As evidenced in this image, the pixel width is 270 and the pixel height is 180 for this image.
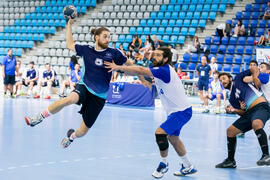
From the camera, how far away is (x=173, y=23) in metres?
23.5

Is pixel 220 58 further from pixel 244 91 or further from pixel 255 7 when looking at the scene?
pixel 244 91

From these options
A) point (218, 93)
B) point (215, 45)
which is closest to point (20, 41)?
point (215, 45)

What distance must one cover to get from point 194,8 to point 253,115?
18.5 meters

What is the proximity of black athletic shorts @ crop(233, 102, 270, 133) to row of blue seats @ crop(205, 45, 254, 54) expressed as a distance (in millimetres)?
13931

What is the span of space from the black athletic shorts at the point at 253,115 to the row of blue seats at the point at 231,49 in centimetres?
1393

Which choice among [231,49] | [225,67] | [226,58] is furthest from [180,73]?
[231,49]

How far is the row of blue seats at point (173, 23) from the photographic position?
2265 cm

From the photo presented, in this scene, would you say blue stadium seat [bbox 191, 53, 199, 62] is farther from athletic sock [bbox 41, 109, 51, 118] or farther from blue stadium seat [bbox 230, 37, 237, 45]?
athletic sock [bbox 41, 109, 51, 118]

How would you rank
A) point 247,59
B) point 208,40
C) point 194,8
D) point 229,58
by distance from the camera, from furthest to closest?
point 194,8
point 208,40
point 229,58
point 247,59

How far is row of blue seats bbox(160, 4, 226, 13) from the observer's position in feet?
75.0

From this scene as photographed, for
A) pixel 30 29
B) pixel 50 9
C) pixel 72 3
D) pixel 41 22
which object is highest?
pixel 72 3

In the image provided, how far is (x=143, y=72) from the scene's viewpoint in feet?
15.7

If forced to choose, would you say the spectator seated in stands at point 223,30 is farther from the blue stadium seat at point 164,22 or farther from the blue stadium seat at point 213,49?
the blue stadium seat at point 164,22

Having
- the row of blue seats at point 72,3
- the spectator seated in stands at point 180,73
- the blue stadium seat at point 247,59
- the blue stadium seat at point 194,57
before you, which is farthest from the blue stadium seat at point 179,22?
the row of blue seats at point 72,3
